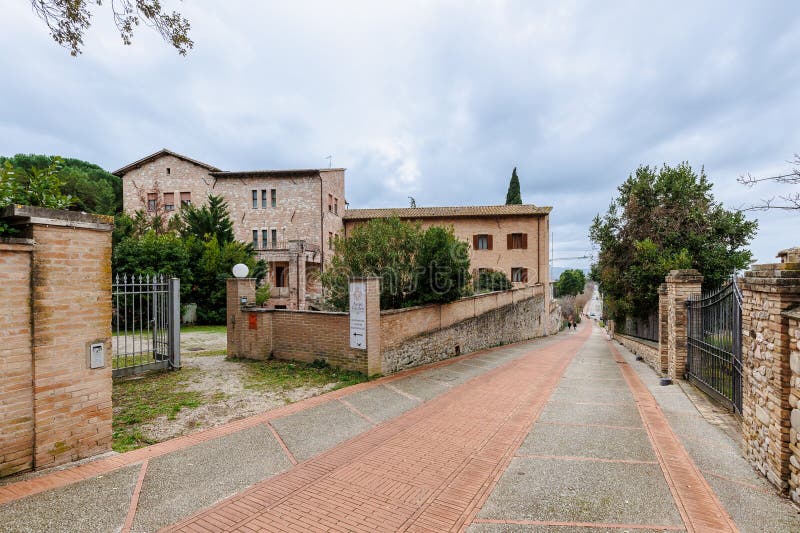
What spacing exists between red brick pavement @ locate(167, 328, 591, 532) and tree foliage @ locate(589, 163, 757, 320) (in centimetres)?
1325

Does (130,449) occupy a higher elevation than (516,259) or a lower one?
lower

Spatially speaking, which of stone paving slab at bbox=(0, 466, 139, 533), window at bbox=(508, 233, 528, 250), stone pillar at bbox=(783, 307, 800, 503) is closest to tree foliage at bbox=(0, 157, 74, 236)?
stone paving slab at bbox=(0, 466, 139, 533)

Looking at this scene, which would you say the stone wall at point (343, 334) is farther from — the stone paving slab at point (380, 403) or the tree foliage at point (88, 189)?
the tree foliage at point (88, 189)

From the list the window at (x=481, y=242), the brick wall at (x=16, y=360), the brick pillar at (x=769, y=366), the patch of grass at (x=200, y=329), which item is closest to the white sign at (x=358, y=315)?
the brick wall at (x=16, y=360)

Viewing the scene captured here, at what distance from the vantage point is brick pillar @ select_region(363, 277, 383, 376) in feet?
29.6

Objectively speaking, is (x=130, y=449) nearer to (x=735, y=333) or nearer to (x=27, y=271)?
(x=27, y=271)

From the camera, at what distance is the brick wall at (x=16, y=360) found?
3916mm

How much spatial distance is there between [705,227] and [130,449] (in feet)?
69.8

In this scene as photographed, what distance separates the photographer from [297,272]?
1003 inches

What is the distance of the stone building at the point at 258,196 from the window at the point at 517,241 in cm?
1356

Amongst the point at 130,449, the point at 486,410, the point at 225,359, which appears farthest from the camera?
the point at 225,359

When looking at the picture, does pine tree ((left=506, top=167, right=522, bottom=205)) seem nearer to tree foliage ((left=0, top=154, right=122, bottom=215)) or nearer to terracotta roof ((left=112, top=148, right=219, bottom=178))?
terracotta roof ((left=112, top=148, right=219, bottom=178))

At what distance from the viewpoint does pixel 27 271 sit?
4.12 metres

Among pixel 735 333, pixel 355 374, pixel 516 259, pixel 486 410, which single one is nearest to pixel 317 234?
pixel 516 259
